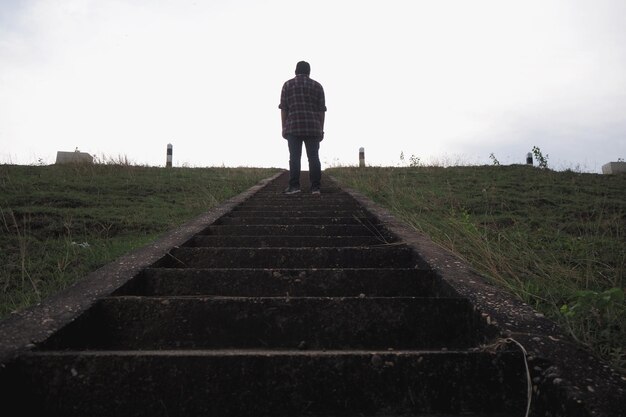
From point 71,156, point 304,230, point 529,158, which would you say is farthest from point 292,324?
point 529,158

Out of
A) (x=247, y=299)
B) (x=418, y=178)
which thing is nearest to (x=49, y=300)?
(x=247, y=299)

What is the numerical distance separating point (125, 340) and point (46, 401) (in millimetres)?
519

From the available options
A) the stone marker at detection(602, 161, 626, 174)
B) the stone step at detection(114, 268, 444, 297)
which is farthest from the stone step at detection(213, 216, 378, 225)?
the stone marker at detection(602, 161, 626, 174)

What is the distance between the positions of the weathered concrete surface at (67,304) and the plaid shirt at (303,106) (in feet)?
11.8

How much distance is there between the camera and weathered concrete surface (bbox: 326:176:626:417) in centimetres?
129

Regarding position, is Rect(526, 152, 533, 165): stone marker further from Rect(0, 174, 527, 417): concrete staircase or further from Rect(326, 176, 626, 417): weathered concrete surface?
Rect(326, 176, 626, 417): weathered concrete surface

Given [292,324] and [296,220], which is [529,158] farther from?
[292,324]

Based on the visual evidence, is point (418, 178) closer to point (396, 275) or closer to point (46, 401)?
point (396, 275)

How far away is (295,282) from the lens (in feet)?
8.00

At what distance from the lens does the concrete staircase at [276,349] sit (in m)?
1.46

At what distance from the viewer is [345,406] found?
1.46m

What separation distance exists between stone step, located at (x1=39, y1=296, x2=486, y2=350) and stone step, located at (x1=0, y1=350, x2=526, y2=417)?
450mm

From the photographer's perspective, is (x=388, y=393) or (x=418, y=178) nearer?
(x=388, y=393)

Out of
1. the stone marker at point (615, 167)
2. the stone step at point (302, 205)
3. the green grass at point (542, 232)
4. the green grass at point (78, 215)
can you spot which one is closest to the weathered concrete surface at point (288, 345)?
the green grass at point (542, 232)
